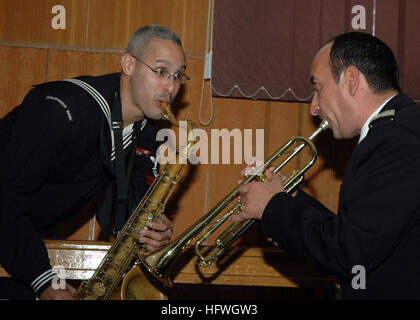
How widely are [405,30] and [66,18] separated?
234cm

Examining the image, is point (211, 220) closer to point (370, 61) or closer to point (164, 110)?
point (164, 110)

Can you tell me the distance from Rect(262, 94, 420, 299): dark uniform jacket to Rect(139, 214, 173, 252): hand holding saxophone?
72 centimetres

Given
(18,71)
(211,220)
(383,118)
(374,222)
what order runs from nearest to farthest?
1. (374,222)
2. (383,118)
3. (211,220)
4. (18,71)

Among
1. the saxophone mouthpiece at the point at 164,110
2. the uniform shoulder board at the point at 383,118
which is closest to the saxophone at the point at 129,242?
the saxophone mouthpiece at the point at 164,110

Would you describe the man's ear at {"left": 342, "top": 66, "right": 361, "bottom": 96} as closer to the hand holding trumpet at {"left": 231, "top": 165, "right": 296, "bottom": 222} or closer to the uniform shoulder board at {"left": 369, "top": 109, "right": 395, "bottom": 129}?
the uniform shoulder board at {"left": 369, "top": 109, "right": 395, "bottom": 129}

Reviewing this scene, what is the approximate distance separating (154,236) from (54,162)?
576mm

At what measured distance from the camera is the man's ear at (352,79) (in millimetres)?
1772

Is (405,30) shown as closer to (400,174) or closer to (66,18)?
(400,174)

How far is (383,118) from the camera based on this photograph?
162 cm

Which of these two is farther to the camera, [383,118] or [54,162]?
[54,162]

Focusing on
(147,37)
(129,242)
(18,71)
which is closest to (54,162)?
(129,242)

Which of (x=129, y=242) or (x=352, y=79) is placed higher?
(x=352, y=79)

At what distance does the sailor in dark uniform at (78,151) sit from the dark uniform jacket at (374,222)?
86 cm

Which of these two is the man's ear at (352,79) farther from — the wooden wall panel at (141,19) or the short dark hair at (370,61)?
the wooden wall panel at (141,19)
